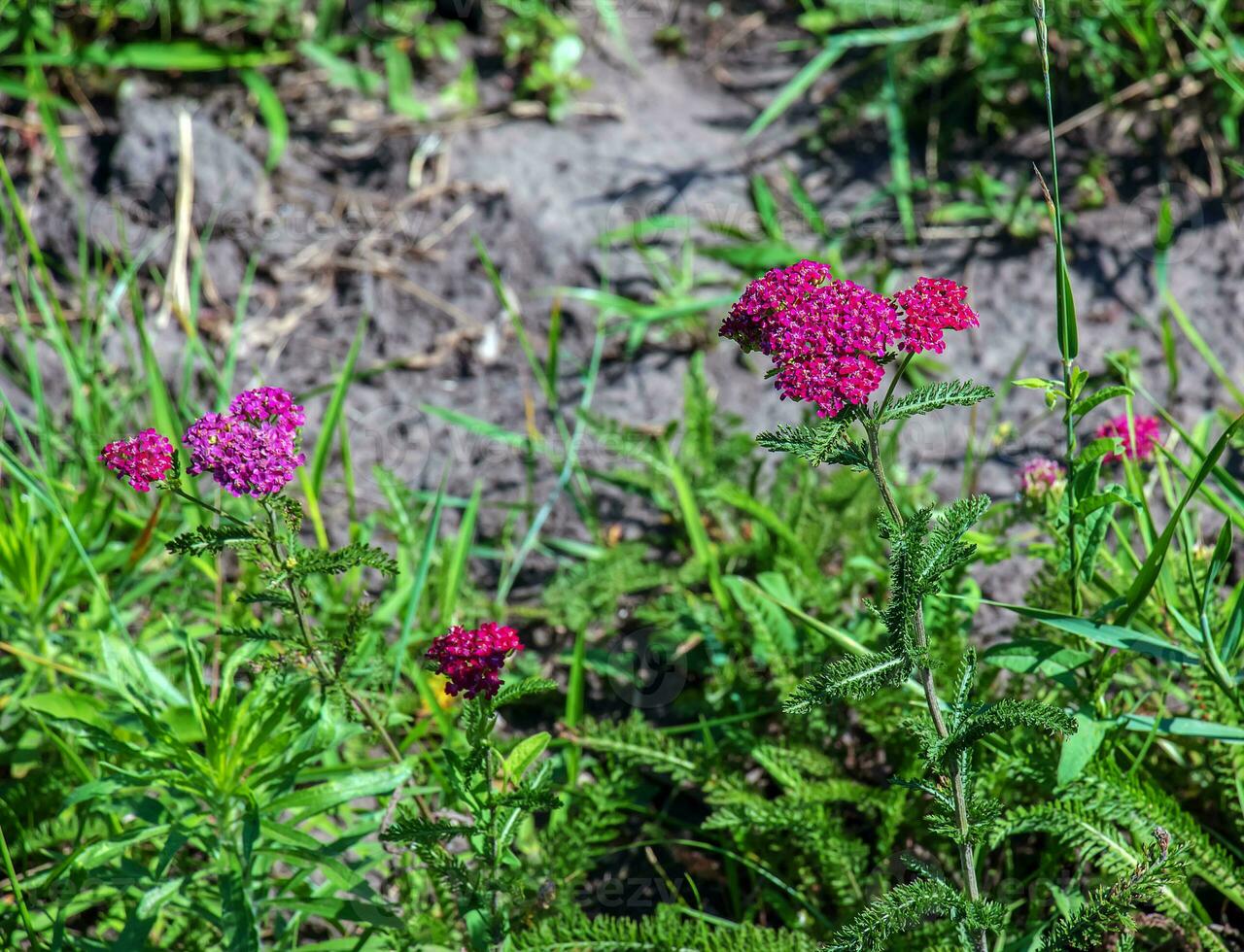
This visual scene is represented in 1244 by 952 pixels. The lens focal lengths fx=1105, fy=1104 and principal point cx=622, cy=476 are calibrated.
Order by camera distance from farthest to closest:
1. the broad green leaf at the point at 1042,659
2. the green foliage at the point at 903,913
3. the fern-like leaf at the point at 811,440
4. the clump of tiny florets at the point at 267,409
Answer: the broad green leaf at the point at 1042,659 < the clump of tiny florets at the point at 267,409 < the green foliage at the point at 903,913 < the fern-like leaf at the point at 811,440

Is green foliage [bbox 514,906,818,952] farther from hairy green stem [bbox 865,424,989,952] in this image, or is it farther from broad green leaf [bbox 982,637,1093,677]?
broad green leaf [bbox 982,637,1093,677]

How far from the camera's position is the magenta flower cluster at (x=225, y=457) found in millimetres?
1675

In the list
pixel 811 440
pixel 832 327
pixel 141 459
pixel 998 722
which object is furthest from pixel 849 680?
pixel 141 459

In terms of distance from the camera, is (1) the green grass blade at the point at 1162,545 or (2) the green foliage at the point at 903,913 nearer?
(2) the green foliage at the point at 903,913

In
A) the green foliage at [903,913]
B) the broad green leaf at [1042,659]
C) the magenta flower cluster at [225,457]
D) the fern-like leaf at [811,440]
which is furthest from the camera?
the broad green leaf at [1042,659]

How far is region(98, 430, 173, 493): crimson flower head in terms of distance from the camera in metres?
1.66

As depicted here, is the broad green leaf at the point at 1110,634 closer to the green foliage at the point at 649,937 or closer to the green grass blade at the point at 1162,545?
the green grass blade at the point at 1162,545

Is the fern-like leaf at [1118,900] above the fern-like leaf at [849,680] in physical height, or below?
below

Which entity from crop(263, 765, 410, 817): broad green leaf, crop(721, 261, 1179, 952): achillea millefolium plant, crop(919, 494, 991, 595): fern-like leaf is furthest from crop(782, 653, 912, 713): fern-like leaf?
crop(263, 765, 410, 817): broad green leaf

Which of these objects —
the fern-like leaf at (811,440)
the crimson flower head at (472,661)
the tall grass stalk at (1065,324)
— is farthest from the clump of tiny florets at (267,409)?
the tall grass stalk at (1065,324)

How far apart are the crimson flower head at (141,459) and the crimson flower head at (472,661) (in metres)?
0.51

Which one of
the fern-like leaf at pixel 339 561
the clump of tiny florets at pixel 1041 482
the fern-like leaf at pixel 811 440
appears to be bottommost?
the clump of tiny florets at pixel 1041 482

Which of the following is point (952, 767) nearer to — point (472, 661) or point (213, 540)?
point (472, 661)

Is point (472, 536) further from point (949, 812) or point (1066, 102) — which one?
point (1066, 102)
